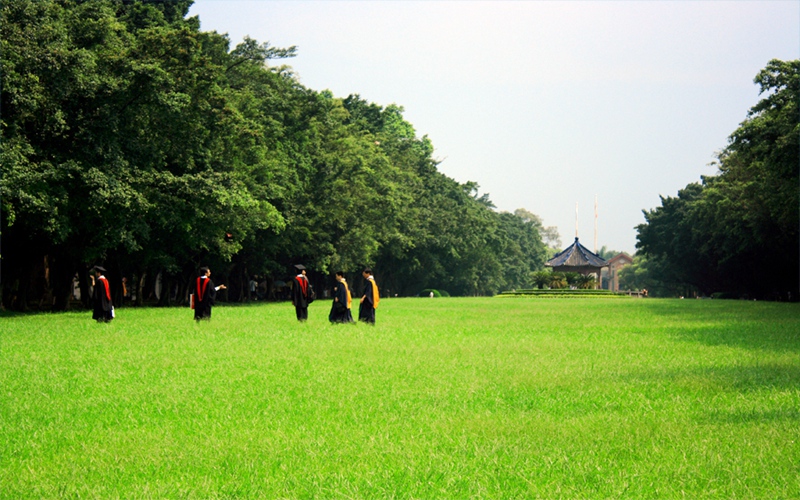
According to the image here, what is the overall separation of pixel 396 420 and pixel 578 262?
8318 cm

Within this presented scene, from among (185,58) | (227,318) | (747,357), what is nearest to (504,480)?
(747,357)

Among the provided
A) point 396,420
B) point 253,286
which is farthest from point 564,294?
point 396,420

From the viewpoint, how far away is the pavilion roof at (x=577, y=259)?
299 feet

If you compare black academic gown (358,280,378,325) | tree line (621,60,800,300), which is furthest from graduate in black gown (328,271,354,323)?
tree line (621,60,800,300)

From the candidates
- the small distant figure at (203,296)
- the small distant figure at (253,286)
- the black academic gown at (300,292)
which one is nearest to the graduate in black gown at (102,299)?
the small distant figure at (203,296)

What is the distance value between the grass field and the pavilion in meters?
72.2

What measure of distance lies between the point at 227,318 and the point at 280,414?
20.6 meters

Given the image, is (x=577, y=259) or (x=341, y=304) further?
(x=577, y=259)

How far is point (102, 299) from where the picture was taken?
26.6 m

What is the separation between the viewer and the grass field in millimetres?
Answer: 7188

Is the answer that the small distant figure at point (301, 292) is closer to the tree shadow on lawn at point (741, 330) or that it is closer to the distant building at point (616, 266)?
the tree shadow on lawn at point (741, 330)

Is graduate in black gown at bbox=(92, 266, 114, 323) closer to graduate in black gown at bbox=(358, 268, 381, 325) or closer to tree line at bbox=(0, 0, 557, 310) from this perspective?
tree line at bbox=(0, 0, 557, 310)

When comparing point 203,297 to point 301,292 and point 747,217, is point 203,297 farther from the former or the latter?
point 747,217

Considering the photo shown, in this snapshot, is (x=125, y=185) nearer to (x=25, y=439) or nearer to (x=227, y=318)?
(x=227, y=318)
